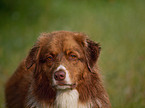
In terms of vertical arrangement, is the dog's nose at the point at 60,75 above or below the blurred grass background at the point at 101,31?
below

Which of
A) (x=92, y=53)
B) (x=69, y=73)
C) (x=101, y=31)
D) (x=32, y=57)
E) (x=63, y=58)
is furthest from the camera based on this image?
(x=101, y=31)

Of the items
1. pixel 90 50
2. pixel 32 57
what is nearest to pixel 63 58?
pixel 90 50

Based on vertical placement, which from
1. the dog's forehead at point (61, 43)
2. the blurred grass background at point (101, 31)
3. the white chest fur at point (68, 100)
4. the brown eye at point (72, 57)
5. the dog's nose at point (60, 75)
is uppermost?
the blurred grass background at point (101, 31)

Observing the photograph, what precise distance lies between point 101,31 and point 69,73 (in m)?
6.97

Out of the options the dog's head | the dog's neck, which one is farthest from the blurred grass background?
the dog's head

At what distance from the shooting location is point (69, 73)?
14.9 feet

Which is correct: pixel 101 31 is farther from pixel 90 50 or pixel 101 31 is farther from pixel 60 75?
pixel 60 75

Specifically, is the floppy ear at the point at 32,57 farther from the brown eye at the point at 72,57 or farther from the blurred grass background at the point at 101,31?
the blurred grass background at the point at 101,31

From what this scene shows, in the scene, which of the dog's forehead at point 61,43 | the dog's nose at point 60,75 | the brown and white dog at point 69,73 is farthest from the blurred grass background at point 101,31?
the dog's nose at point 60,75

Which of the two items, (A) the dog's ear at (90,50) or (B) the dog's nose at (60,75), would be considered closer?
(B) the dog's nose at (60,75)

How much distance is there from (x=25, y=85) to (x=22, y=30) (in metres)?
7.06

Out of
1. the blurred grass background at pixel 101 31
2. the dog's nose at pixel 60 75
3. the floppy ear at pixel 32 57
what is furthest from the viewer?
the blurred grass background at pixel 101 31

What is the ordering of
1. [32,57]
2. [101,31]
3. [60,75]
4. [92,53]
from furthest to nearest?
[101,31] < [32,57] < [92,53] < [60,75]

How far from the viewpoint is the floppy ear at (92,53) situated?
16.2 feet
